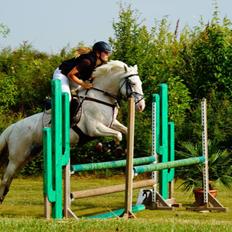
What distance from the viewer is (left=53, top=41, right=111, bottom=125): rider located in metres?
9.44

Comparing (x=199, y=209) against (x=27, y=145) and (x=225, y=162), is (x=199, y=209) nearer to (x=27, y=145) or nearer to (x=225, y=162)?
(x=225, y=162)

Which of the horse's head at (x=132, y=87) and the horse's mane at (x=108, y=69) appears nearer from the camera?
the horse's head at (x=132, y=87)

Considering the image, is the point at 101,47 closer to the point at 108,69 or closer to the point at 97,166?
the point at 108,69

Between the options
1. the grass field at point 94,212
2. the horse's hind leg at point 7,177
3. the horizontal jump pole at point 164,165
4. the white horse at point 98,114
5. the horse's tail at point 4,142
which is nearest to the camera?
the grass field at point 94,212

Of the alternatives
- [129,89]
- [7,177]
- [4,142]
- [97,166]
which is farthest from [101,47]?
[7,177]

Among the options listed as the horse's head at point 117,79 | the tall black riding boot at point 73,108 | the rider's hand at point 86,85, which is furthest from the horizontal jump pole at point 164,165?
the rider's hand at point 86,85

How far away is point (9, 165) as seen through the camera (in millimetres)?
10250

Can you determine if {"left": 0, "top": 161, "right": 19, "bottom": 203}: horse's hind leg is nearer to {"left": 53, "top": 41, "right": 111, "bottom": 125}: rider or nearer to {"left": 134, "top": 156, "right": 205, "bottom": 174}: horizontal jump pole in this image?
{"left": 53, "top": 41, "right": 111, "bottom": 125}: rider

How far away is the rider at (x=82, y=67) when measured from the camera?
9438mm

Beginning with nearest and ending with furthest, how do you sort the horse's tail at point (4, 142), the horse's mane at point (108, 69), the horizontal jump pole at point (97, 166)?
the horizontal jump pole at point (97, 166) < the horse's mane at point (108, 69) < the horse's tail at point (4, 142)

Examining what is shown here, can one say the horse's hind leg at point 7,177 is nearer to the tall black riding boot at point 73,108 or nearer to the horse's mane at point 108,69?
the tall black riding boot at point 73,108

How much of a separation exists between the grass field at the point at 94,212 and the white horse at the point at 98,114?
0.82 m

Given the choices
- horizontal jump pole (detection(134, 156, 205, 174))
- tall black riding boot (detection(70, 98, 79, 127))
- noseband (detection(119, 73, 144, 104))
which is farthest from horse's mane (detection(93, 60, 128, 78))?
horizontal jump pole (detection(134, 156, 205, 174))

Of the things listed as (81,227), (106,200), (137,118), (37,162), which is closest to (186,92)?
(137,118)
